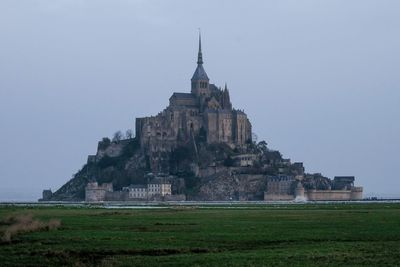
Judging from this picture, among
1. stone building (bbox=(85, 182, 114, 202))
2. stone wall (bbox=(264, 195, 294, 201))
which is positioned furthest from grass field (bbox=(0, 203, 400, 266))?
stone building (bbox=(85, 182, 114, 202))

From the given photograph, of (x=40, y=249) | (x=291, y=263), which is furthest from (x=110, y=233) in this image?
(x=291, y=263)

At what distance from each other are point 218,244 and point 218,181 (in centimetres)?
15075

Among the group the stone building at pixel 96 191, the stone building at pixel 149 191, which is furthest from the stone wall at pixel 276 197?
the stone building at pixel 96 191

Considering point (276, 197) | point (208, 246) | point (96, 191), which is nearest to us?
point (208, 246)

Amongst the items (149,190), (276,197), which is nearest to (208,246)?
(149,190)

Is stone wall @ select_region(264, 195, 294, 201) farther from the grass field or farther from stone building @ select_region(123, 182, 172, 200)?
the grass field

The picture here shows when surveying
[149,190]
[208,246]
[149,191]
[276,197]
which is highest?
[149,190]

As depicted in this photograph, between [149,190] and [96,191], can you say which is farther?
[96,191]

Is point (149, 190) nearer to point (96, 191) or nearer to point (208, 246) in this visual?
point (96, 191)

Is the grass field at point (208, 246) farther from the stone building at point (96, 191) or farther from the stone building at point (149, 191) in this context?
the stone building at point (96, 191)

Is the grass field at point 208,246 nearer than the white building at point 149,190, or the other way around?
the grass field at point 208,246

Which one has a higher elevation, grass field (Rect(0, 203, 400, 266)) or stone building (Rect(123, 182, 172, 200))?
stone building (Rect(123, 182, 172, 200))

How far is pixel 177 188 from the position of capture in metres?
196

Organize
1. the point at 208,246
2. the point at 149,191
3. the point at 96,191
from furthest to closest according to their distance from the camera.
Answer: the point at 96,191, the point at 149,191, the point at 208,246
